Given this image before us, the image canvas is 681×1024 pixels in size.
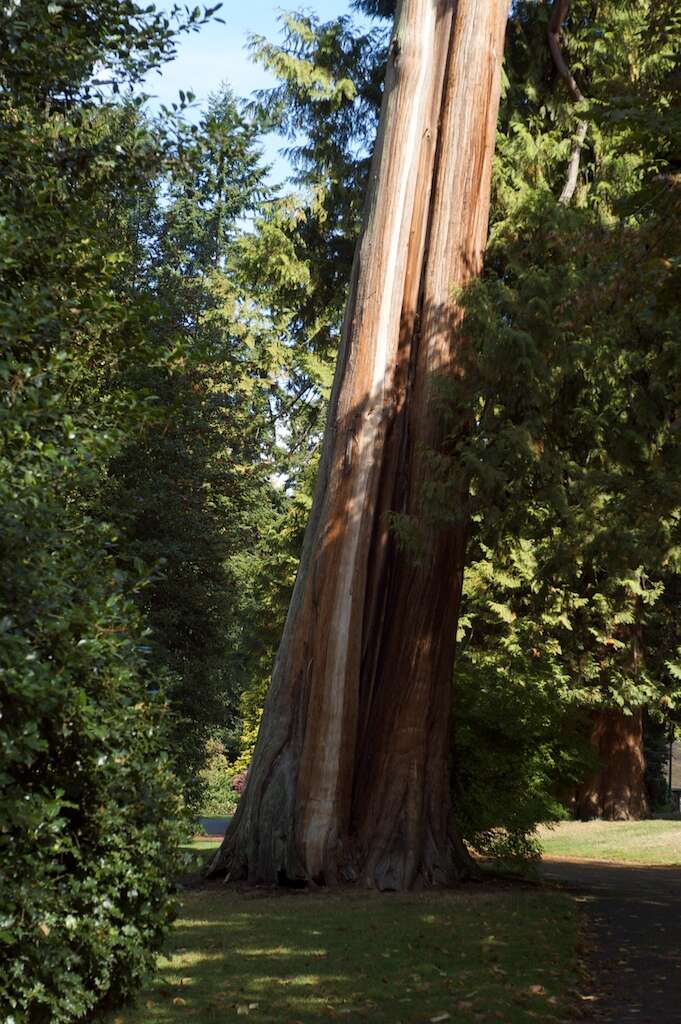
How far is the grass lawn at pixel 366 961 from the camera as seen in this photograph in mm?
6648

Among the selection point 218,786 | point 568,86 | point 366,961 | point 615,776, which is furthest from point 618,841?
point 218,786

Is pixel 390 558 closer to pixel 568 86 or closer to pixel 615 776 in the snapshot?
pixel 568 86

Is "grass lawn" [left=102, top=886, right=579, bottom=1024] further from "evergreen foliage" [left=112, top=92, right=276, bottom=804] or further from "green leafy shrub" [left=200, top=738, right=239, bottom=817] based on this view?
"green leafy shrub" [left=200, top=738, right=239, bottom=817]

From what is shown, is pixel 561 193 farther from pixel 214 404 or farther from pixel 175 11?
pixel 175 11

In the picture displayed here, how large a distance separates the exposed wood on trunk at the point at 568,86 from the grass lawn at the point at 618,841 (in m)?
9.37

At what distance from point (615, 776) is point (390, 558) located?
47.9ft

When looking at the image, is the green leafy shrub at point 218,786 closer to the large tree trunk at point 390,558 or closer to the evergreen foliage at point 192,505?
the evergreen foliage at point 192,505

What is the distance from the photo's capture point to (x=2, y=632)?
13.7 feet

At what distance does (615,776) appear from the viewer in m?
26.2

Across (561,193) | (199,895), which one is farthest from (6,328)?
(561,193)

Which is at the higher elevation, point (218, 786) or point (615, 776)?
point (615, 776)

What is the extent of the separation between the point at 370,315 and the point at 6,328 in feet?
28.7

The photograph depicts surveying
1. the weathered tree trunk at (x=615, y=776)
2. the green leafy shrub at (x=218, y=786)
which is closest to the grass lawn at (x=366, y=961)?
the weathered tree trunk at (x=615, y=776)

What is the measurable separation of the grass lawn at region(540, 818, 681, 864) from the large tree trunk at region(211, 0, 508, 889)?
5367mm
